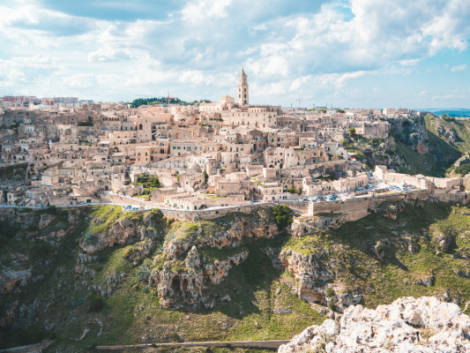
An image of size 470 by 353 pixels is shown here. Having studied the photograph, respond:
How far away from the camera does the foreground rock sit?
1816cm

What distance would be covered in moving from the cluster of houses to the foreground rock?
30.2m

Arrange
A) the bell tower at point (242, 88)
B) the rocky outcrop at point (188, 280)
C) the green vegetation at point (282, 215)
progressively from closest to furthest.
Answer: the rocky outcrop at point (188, 280) < the green vegetation at point (282, 215) < the bell tower at point (242, 88)

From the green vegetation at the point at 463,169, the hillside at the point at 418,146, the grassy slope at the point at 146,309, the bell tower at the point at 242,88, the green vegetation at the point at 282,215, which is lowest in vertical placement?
the grassy slope at the point at 146,309

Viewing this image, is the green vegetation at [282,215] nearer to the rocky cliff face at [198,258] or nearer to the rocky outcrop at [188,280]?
the rocky cliff face at [198,258]

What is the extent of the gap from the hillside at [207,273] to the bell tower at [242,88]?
52911 millimetres

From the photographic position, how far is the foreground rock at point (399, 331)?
18.2 meters

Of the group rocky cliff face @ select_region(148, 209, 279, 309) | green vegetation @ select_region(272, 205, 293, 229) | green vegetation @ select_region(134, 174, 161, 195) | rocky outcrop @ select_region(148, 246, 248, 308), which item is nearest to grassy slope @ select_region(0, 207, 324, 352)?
rocky cliff face @ select_region(148, 209, 279, 309)

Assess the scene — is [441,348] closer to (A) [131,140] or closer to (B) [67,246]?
(B) [67,246]

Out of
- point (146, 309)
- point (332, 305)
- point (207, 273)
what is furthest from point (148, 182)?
point (332, 305)

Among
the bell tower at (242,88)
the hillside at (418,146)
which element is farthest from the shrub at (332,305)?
the bell tower at (242,88)

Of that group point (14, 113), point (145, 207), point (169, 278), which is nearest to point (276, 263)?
point (169, 278)

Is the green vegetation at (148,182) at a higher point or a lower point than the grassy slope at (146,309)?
higher

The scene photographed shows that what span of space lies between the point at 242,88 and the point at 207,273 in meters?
62.8

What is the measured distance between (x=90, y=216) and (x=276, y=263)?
2684cm
